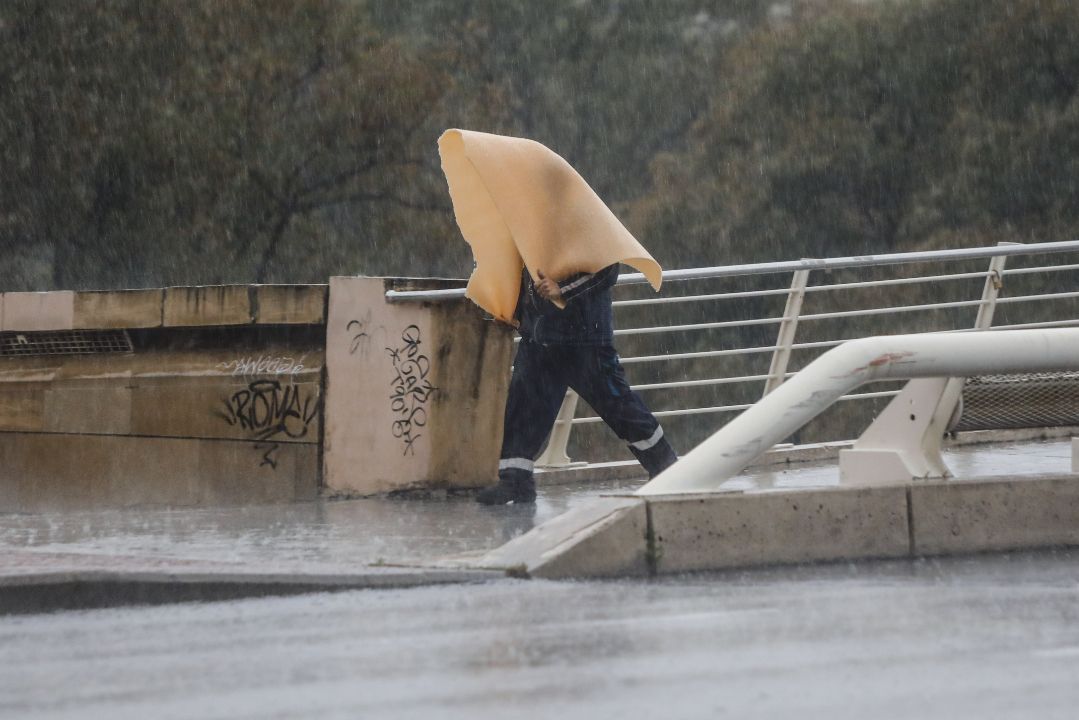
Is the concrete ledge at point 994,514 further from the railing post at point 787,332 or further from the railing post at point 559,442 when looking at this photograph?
the railing post at point 559,442

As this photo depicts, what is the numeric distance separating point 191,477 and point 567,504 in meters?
2.07

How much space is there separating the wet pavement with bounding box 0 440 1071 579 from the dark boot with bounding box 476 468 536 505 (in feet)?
0.25

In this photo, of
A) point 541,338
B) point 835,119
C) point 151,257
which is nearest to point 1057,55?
point 835,119

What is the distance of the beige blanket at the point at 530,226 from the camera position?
920 centimetres

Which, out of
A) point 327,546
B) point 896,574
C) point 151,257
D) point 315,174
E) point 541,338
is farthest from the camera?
point 315,174

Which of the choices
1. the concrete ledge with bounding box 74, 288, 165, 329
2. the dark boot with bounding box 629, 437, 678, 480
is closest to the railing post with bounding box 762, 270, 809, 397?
the dark boot with bounding box 629, 437, 678, 480

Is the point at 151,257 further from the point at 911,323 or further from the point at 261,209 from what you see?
the point at 911,323

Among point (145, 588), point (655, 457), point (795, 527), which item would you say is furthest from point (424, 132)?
point (145, 588)

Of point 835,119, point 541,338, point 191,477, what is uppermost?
point 835,119

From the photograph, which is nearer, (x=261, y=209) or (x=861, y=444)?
(x=861, y=444)

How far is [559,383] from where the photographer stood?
950 cm

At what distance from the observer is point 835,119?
39.1 metres

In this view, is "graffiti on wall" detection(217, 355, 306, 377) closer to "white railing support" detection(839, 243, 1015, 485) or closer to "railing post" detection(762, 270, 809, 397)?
"railing post" detection(762, 270, 809, 397)

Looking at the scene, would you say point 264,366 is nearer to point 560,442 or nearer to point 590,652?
point 560,442
